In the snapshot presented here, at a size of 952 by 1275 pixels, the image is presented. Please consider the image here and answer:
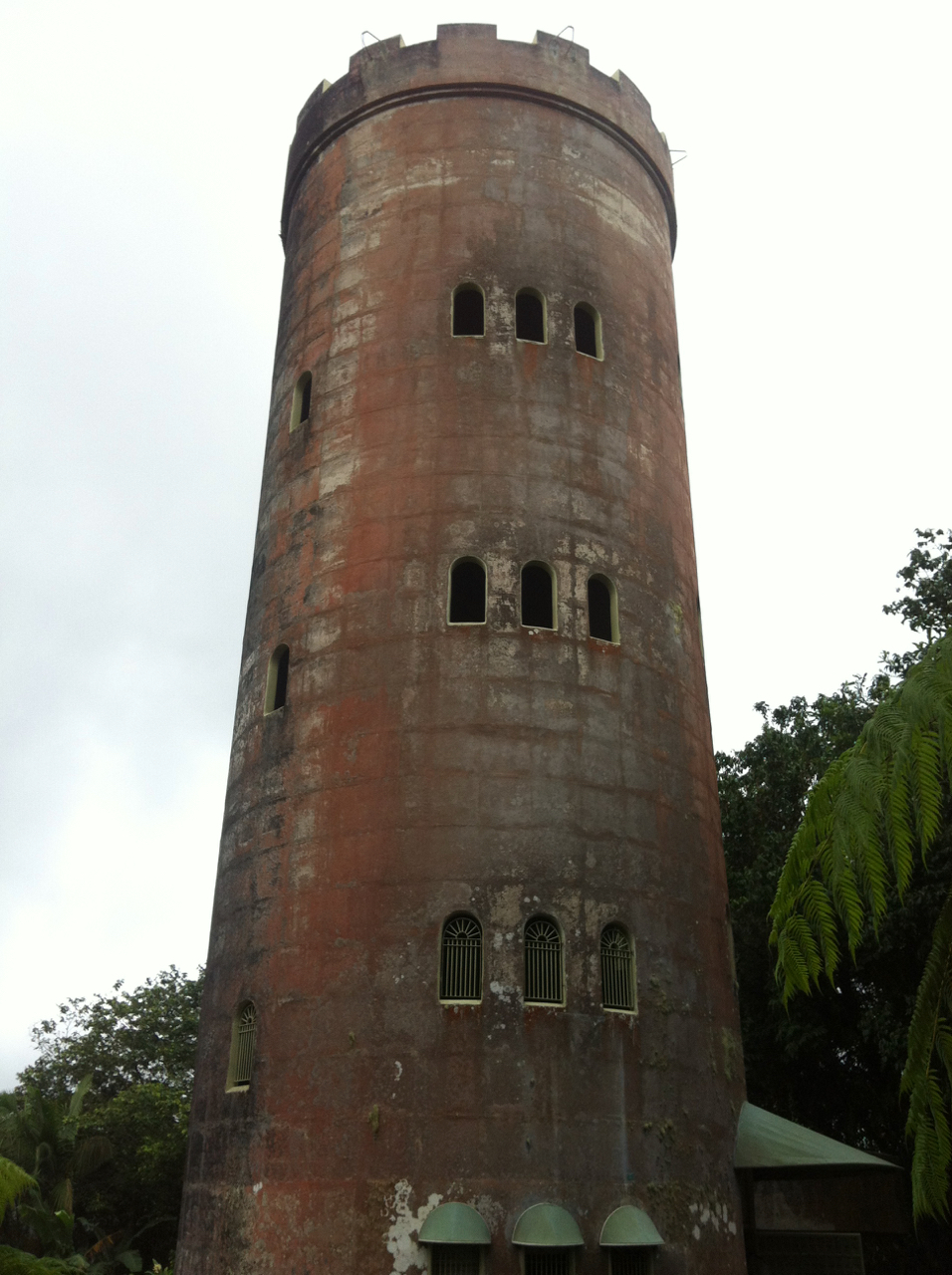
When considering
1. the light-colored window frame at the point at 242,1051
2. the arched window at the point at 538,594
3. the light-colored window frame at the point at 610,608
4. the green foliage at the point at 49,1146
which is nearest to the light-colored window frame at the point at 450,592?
the arched window at the point at 538,594

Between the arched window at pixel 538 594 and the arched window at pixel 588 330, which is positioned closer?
the arched window at pixel 538 594

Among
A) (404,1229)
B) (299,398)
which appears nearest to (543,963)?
(404,1229)

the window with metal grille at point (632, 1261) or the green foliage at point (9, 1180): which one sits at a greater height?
the green foliage at point (9, 1180)

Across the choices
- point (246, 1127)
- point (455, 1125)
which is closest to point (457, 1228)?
point (455, 1125)

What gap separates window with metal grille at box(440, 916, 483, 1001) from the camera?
45.1ft

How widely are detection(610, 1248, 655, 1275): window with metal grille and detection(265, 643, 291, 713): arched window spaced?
8260 millimetres

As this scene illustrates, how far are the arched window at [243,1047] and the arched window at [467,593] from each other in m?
5.84

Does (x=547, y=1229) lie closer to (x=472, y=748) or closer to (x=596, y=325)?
(x=472, y=748)

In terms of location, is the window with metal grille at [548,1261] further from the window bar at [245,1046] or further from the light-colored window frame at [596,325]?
the light-colored window frame at [596,325]

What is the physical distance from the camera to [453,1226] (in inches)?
491

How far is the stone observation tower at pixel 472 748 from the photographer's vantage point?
13266 millimetres

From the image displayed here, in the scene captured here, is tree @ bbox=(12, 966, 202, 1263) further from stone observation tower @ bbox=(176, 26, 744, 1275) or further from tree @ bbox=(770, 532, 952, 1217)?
tree @ bbox=(770, 532, 952, 1217)

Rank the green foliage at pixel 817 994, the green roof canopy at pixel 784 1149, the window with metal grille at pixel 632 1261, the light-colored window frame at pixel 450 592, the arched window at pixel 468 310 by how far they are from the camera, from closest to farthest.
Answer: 1. the window with metal grille at pixel 632 1261
2. the green roof canopy at pixel 784 1149
3. the light-colored window frame at pixel 450 592
4. the arched window at pixel 468 310
5. the green foliage at pixel 817 994

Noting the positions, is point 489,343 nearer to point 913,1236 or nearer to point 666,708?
point 666,708
